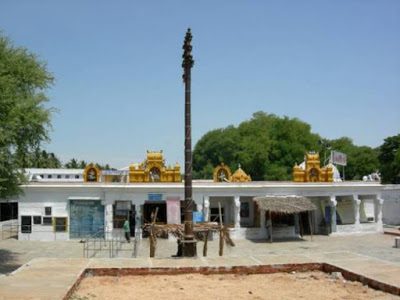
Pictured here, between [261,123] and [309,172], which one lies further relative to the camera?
[261,123]

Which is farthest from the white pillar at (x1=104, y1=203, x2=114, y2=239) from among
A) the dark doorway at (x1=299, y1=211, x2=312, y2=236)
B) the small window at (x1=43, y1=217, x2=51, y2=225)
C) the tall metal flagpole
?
the tall metal flagpole

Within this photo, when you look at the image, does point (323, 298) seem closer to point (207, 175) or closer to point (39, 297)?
point (39, 297)

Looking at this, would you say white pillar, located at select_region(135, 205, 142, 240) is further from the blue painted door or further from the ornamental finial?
the ornamental finial

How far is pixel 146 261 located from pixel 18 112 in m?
7.95

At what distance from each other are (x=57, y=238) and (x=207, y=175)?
166ft

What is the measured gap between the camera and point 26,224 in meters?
30.5

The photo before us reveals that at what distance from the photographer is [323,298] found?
487 inches

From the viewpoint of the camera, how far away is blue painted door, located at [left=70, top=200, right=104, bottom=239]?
1196 inches

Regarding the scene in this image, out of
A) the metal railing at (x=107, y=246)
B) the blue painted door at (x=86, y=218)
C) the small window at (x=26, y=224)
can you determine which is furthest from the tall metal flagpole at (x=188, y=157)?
the small window at (x=26, y=224)

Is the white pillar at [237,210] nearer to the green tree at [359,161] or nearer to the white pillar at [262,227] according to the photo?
the white pillar at [262,227]

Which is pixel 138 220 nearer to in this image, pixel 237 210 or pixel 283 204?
pixel 237 210

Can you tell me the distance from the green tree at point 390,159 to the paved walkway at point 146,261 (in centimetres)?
3146

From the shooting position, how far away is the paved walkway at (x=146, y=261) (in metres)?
12.4

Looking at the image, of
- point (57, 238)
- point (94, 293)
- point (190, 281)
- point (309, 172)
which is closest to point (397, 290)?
point (190, 281)
